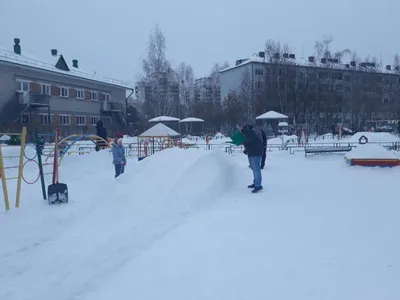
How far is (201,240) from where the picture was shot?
475 centimetres

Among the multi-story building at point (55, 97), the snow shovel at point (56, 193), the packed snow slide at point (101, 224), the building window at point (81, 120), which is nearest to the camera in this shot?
the packed snow slide at point (101, 224)

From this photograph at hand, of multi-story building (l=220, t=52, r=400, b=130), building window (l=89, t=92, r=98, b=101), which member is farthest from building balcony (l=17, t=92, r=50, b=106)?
multi-story building (l=220, t=52, r=400, b=130)

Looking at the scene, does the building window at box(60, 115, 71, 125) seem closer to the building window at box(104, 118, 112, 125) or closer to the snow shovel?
the building window at box(104, 118, 112, 125)

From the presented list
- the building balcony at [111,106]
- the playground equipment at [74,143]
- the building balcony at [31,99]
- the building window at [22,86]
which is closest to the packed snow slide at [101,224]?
the playground equipment at [74,143]

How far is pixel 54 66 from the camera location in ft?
117

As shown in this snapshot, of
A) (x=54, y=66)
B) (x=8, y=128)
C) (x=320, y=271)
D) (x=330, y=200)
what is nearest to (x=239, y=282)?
(x=320, y=271)

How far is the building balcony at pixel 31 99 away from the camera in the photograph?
30875 millimetres

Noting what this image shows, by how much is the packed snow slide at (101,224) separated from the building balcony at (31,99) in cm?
2441

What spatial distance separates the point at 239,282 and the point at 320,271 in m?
0.93

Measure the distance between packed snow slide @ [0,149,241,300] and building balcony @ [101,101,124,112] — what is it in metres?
33.1

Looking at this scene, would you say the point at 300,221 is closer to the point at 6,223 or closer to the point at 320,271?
the point at 320,271

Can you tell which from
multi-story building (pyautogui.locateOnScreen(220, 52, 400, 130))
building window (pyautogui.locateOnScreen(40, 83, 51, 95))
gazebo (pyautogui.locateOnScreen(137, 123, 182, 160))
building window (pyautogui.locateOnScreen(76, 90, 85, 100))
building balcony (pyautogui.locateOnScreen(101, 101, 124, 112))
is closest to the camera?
gazebo (pyautogui.locateOnScreen(137, 123, 182, 160))

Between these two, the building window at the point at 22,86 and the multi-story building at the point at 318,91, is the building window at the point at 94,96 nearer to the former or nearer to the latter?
the building window at the point at 22,86

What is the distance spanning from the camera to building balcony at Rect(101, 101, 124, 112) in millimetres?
41688
